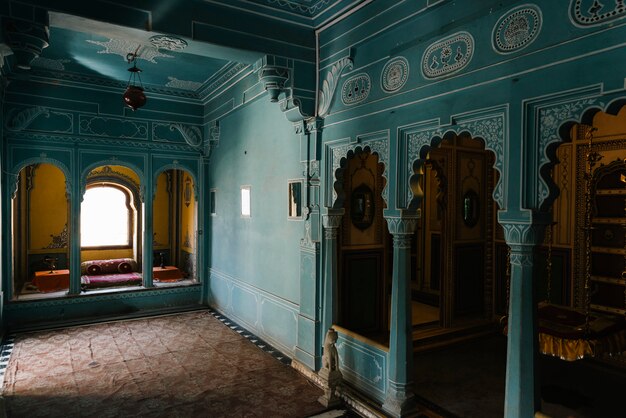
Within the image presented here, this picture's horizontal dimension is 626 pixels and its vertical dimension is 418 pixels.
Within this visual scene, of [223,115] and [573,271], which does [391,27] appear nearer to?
[573,271]

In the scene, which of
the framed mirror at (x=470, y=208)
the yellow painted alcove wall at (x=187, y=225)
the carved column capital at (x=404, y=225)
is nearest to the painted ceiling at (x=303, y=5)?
the carved column capital at (x=404, y=225)

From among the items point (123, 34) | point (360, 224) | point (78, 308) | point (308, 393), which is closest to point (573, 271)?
point (360, 224)

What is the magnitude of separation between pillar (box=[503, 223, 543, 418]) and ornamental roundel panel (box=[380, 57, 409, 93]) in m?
1.82

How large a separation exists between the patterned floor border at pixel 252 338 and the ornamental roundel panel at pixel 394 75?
12.7ft

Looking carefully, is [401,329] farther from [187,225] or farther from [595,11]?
[187,225]

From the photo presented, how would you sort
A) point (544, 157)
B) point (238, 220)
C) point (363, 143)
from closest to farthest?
point (544, 157)
point (363, 143)
point (238, 220)

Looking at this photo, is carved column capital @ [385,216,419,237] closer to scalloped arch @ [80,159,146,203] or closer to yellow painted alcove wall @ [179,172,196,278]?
scalloped arch @ [80,159,146,203]

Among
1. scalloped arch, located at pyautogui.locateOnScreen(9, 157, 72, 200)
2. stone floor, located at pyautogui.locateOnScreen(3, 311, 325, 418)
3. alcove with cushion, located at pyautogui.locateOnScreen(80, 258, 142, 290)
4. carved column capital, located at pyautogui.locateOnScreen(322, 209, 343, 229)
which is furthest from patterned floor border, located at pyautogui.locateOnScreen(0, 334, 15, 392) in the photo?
carved column capital, located at pyautogui.locateOnScreen(322, 209, 343, 229)

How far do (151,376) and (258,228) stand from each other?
2.68 metres

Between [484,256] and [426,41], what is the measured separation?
4456 mm

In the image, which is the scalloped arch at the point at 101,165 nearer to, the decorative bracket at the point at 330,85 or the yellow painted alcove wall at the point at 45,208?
the yellow painted alcove wall at the point at 45,208

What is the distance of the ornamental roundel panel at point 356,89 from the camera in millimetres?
4676

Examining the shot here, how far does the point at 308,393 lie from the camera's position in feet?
16.4

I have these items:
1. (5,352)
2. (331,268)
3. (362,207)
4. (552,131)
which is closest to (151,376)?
(5,352)
